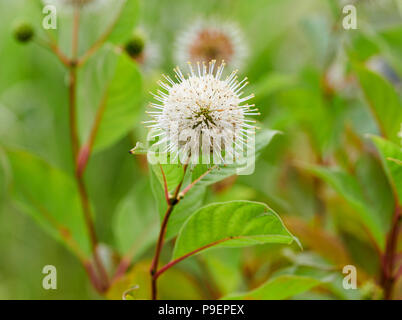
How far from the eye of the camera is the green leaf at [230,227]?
1.97ft

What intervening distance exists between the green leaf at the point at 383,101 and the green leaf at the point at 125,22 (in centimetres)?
40

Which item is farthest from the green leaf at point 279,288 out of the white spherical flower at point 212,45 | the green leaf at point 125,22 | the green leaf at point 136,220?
the white spherical flower at point 212,45

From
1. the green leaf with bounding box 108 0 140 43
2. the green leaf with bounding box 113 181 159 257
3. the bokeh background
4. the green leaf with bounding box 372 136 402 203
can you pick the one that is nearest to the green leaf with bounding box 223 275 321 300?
the bokeh background

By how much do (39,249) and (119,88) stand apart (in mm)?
733

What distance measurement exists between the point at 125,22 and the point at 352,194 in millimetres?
491

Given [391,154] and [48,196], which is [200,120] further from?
[48,196]

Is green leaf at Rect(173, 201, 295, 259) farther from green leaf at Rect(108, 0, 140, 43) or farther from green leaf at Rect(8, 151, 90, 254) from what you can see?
green leaf at Rect(108, 0, 140, 43)

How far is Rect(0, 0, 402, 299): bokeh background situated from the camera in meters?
0.92

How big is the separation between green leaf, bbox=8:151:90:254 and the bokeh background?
0.03m

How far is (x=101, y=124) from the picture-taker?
914mm

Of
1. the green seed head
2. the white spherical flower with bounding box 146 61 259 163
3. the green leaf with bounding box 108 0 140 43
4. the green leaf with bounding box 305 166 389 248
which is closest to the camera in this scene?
the white spherical flower with bounding box 146 61 259 163

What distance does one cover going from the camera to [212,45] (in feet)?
4.04
